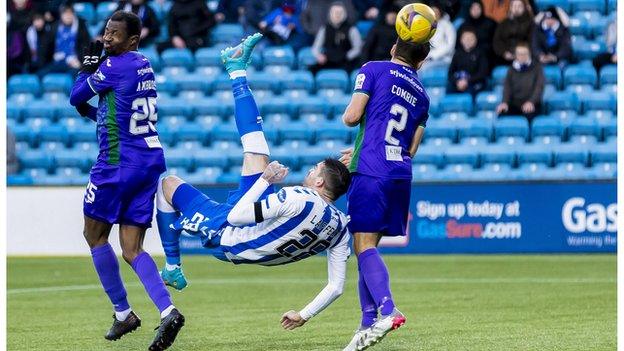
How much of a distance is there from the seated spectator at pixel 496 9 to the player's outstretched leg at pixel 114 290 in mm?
11777

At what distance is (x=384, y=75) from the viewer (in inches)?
327

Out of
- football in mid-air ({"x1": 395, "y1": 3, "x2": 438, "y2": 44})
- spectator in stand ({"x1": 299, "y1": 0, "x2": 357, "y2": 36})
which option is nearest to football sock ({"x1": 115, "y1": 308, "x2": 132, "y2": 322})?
football in mid-air ({"x1": 395, "y1": 3, "x2": 438, "y2": 44})

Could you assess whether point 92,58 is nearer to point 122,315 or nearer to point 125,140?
point 125,140

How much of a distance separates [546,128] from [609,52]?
168 cm

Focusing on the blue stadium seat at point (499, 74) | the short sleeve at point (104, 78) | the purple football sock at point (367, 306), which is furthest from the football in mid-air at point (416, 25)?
the blue stadium seat at point (499, 74)

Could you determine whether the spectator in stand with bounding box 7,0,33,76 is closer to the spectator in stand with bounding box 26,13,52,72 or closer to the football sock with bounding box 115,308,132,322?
the spectator in stand with bounding box 26,13,52,72

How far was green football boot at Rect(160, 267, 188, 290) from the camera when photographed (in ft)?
28.6

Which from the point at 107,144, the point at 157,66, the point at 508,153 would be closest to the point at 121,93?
the point at 107,144

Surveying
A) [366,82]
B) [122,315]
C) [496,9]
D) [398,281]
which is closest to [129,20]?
[366,82]

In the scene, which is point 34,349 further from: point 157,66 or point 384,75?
point 157,66

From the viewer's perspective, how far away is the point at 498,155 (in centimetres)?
1923

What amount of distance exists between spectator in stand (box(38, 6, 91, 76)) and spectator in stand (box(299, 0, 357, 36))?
325 centimetres

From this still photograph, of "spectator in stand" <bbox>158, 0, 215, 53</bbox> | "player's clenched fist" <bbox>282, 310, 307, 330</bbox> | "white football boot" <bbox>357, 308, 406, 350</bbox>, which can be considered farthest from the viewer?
"spectator in stand" <bbox>158, 0, 215, 53</bbox>

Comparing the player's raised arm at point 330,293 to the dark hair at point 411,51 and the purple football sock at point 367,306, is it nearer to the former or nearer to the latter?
the purple football sock at point 367,306
